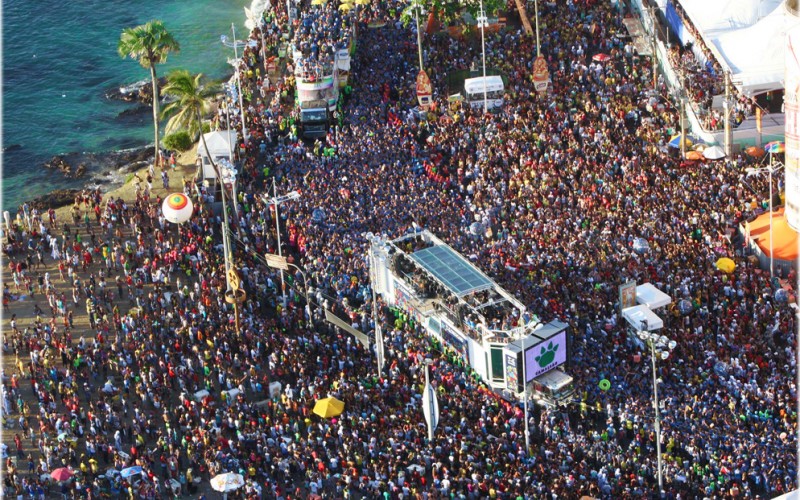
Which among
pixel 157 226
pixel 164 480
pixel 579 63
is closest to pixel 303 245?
pixel 157 226

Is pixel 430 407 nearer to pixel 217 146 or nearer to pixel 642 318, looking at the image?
pixel 642 318

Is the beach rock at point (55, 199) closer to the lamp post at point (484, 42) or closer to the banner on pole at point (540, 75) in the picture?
the lamp post at point (484, 42)

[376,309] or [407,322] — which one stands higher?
[376,309]

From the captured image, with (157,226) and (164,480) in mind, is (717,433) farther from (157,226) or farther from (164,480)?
(157,226)

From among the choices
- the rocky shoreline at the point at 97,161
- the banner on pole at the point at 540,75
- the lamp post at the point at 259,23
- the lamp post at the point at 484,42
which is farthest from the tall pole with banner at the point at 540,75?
the rocky shoreline at the point at 97,161

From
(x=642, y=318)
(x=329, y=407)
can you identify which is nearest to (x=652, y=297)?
(x=642, y=318)

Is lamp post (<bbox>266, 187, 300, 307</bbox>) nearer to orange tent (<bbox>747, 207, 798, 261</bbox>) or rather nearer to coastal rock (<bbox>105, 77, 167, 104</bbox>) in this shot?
orange tent (<bbox>747, 207, 798, 261</bbox>)
